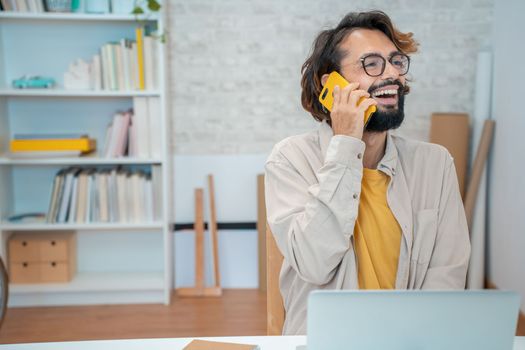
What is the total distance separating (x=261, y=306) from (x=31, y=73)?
2028 millimetres

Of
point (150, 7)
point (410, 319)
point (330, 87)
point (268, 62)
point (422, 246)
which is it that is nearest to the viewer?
point (410, 319)

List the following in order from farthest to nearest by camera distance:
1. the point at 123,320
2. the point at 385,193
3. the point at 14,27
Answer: the point at 14,27, the point at 123,320, the point at 385,193

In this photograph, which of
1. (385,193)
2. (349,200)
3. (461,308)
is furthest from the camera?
(385,193)

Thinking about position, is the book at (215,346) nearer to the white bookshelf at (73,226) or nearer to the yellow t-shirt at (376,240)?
the yellow t-shirt at (376,240)

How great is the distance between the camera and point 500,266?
11.6 feet

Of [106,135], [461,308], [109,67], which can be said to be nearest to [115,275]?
[106,135]

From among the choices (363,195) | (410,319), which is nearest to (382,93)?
(363,195)

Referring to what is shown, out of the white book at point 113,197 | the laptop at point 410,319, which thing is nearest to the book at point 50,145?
the white book at point 113,197

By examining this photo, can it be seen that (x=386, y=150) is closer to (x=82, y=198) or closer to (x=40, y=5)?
(x=82, y=198)

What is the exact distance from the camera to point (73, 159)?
3.48 meters

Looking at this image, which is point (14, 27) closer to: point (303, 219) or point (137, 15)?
point (137, 15)

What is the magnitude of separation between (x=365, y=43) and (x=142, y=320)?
2.31 meters

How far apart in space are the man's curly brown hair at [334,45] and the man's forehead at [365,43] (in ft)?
0.06

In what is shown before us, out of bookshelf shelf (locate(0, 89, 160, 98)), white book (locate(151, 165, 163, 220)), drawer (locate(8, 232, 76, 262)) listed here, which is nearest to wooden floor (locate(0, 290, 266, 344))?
drawer (locate(8, 232, 76, 262))
